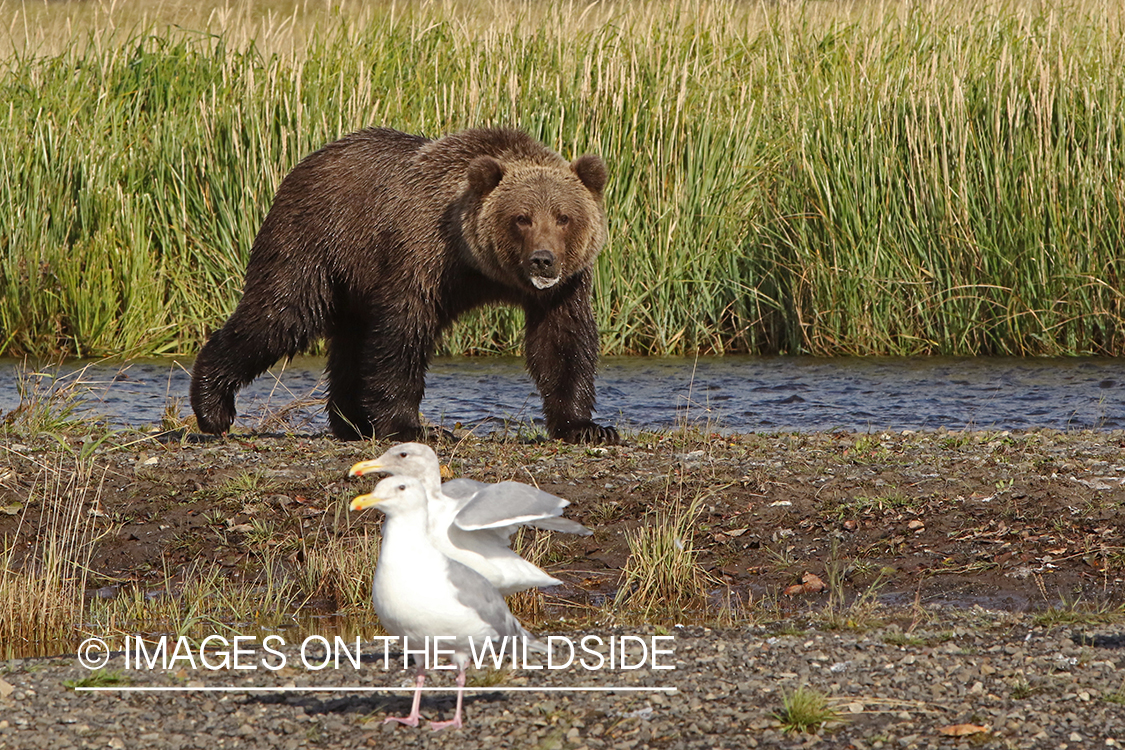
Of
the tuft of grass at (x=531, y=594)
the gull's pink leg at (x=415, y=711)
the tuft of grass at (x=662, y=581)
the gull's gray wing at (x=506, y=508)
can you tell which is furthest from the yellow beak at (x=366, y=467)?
the tuft of grass at (x=662, y=581)

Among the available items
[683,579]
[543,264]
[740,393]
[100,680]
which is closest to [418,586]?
[100,680]

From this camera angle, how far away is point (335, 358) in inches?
366

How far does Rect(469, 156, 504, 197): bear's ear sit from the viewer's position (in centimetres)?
836

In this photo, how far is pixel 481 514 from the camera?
4.09 metres

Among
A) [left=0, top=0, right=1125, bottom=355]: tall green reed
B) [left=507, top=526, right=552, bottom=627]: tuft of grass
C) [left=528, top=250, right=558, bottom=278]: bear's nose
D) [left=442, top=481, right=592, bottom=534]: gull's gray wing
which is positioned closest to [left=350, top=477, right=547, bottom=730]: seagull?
[left=442, top=481, right=592, bottom=534]: gull's gray wing

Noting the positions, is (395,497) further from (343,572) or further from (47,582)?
(47,582)

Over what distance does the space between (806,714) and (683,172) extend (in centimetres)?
856

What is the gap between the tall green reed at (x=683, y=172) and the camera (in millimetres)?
11445

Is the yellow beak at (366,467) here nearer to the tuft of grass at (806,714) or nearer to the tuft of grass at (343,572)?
the tuft of grass at (806,714)

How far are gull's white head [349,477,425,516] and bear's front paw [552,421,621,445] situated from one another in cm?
421

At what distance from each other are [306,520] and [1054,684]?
3.57 m

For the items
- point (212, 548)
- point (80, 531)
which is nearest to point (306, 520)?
point (212, 548)

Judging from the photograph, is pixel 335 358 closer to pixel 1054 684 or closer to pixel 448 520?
pixel 448 520

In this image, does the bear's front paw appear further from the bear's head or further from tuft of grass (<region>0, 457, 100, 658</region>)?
tuft of grass (<region>0, 457, 100, 658</region>)
